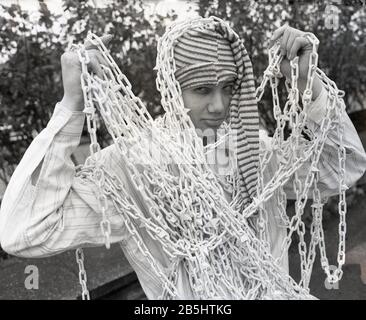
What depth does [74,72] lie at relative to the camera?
106 centimetres

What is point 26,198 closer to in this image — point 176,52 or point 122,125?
point 122,125

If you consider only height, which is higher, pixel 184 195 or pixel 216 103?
pixel 216 103

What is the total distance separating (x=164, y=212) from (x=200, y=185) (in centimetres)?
13

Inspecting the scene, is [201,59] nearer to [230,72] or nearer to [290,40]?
[230,72]

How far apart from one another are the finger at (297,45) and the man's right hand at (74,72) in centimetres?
53

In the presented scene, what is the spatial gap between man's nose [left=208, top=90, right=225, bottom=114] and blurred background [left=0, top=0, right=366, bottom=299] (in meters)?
1.61

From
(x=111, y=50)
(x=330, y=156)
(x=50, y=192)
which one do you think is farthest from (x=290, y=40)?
(x=111, y=50)

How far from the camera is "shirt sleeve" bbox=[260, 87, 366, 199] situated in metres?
1.25

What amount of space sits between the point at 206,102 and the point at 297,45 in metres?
0.30

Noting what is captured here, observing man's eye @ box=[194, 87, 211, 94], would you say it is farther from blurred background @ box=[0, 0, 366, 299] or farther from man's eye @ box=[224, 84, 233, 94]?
blurred background @ box=[0, 0, 366, 299]

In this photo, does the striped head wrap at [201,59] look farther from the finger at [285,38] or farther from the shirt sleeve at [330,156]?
the shirt sleeve at [330,156]

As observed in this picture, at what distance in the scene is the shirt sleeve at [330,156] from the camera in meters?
1.25
